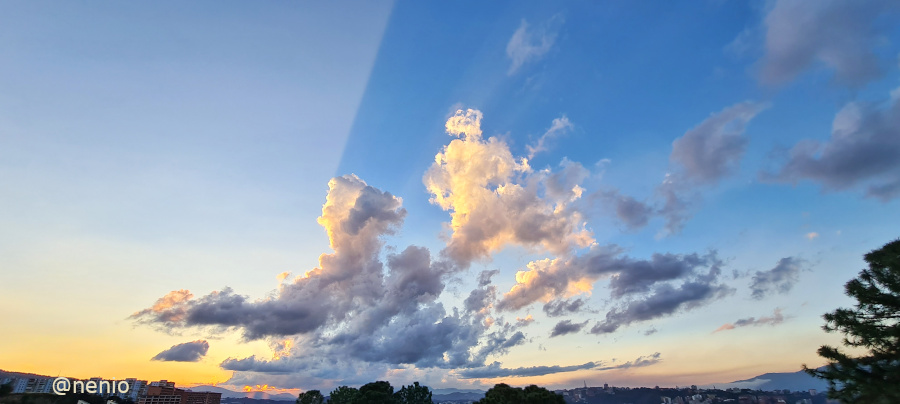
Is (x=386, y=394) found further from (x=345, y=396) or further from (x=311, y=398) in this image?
(x=311, y=398)

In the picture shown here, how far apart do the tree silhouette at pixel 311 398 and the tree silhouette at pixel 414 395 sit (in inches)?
855

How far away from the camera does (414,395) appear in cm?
10156

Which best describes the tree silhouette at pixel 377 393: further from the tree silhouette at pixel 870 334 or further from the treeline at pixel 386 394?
the tree silhouette at pixel 870 334

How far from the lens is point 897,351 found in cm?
2247

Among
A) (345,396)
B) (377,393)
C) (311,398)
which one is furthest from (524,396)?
(311,398)

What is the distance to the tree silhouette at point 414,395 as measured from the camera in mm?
100000

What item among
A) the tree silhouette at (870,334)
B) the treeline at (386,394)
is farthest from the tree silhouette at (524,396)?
the tree silhouette at (870,334)

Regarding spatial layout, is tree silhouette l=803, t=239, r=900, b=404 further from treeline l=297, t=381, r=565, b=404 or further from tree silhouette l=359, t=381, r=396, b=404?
tree silhouette l=359, t=381, r=396, b=404

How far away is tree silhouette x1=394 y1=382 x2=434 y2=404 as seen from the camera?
100000 mm

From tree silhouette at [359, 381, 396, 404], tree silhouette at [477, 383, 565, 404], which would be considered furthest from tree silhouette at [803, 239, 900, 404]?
tree silhouette at [359, 381, 396, 404]

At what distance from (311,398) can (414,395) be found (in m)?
27.4

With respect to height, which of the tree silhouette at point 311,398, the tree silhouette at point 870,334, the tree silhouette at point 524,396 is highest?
the tree silhouette at point 870,334

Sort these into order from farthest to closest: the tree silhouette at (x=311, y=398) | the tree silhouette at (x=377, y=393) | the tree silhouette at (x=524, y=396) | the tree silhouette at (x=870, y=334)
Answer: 1. the tree silhouette at (x=311, y=398)
2. the tree silhouette at (x=377, y=393)
3. the tree silhouette at (x=524, y=396)
4. the tree silhouette at (x=870, y=334)

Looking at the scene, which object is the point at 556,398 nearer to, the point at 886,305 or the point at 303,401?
the point at 886,305
